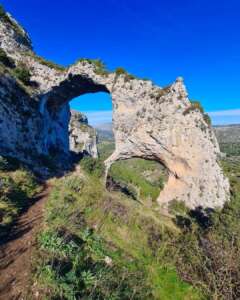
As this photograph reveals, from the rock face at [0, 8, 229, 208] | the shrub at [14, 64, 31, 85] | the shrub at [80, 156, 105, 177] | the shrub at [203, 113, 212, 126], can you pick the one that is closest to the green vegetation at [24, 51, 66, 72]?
the rock face at [0, 8, 229, 208]

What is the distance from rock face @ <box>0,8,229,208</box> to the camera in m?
30.1

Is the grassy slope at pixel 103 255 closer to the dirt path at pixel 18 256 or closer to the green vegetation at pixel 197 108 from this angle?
the dirt path at pixel 18 256

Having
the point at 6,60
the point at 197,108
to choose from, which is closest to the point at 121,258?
the point at 197,108

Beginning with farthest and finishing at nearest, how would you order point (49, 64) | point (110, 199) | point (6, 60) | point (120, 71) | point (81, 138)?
point (81, 138)
point (49, 64)
point (6, 60)
point (120, 71)
point (110, 199)

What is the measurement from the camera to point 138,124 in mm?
33188

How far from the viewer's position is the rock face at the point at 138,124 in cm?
3011

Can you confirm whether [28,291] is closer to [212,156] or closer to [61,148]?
[212,156]

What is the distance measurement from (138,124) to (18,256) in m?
25.2

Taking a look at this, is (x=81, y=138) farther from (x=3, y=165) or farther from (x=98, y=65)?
(x=3, y=165)

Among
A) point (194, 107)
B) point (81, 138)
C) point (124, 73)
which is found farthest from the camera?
point (81, 138)

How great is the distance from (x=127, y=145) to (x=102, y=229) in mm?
19658

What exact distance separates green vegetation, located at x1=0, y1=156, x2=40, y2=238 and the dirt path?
1.81ft

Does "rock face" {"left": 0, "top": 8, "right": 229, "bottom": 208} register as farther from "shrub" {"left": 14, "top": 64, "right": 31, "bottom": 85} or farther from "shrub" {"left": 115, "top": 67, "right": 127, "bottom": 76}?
"shrub" {"left": 14, "top": 64, "right": 31, "bottom": 85}

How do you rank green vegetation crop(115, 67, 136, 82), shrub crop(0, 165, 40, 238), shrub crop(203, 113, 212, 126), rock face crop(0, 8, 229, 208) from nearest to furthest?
shrub crop(0, 165, 40, 238) < rock face crop(0, 8, 229, 208) < shrub crop(203, 113, 212, 126) < green vegetation crop(115, 67, 136, 82)
